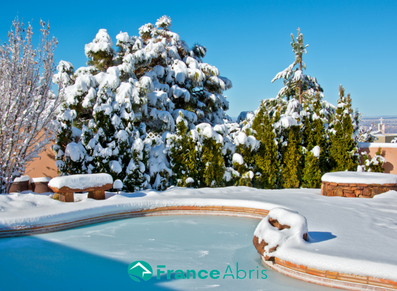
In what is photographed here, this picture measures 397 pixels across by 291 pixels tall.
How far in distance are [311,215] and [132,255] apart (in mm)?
3239

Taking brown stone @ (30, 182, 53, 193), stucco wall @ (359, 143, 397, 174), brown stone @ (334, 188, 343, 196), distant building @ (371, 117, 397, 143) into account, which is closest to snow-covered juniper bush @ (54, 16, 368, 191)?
stucco wall @ (359, 143, 397, 174)

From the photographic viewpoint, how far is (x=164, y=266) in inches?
159

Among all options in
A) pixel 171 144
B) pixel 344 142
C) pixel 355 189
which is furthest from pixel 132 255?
pixel 344 142

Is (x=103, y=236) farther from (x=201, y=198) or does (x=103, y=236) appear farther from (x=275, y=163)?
(x=275, y=163)

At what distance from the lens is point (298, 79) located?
51.2 feet

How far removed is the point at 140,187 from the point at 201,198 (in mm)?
2901

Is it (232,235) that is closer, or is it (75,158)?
(232,235)

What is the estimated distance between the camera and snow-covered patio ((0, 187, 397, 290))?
322cm

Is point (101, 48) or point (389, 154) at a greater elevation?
point (101, 48)

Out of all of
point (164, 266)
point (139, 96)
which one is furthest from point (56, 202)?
point (139, 96)

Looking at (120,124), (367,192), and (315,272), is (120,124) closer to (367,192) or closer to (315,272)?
(367,192)

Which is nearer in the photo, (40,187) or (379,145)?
(40,187)

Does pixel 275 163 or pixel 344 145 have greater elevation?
pixel 344 145

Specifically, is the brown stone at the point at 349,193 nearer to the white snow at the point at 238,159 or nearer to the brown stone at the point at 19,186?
the white snow at the point at 238,159
